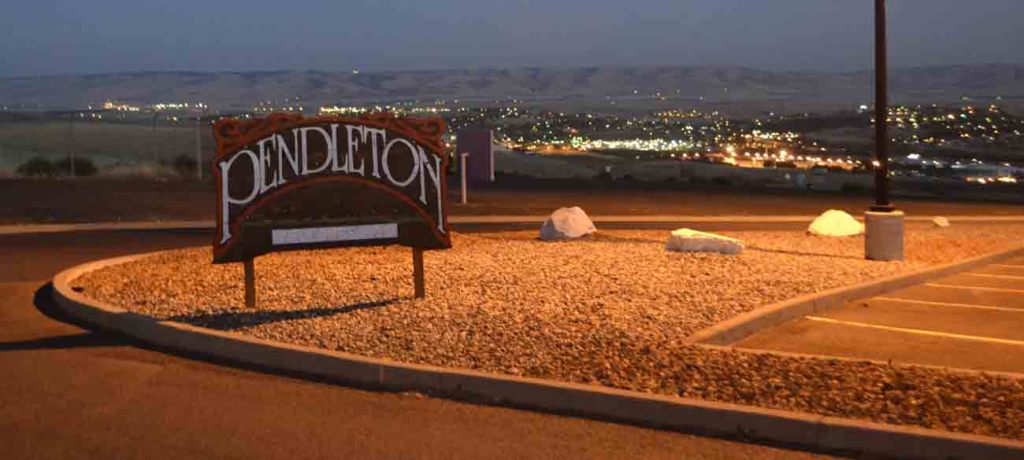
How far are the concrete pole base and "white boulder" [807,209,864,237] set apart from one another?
4375 mm

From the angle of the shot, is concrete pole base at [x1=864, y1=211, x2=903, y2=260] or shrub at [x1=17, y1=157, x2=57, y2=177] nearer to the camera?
concrete pole base at [x1=864, y1=211, x2=903, y2=260]

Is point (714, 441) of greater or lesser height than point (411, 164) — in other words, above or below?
below

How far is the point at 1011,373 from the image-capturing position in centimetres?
993

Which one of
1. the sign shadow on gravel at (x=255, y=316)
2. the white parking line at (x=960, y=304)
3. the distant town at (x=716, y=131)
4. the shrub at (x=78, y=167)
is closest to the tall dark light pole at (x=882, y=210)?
the white parking line at (x=960, y=304)

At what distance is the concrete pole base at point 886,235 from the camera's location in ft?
58.4

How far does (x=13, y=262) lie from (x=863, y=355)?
1311 cm

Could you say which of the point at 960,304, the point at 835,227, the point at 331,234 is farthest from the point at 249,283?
the point at 835,227

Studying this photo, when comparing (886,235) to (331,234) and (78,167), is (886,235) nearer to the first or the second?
(331,234)

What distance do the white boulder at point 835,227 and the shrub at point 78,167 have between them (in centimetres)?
2773

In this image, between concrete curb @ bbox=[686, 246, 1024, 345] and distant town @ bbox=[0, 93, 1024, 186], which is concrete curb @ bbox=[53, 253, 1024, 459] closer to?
concrete curb @ bbox=[686, 246, 1024, 345]

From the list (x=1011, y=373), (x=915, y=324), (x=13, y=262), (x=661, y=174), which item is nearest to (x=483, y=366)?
(x=1011, y=373)

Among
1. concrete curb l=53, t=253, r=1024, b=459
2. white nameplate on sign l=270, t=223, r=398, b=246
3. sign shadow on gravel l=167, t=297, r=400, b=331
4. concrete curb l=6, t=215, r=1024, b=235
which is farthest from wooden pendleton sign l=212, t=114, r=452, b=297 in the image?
concrete curb l=6, t=215, r=1024, b=235

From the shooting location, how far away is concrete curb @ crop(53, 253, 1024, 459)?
7.98m

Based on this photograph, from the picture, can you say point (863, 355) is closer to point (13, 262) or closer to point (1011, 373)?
point (1011, 373)
